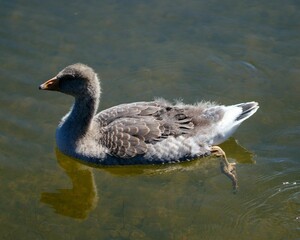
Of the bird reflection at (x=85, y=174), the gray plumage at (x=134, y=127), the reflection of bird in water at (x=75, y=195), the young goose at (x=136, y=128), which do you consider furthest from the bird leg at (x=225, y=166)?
the reflection of bird in water at (x=75, y=195)

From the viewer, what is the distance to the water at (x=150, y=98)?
8.52 m

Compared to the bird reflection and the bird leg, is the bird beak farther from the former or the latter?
the bird leg

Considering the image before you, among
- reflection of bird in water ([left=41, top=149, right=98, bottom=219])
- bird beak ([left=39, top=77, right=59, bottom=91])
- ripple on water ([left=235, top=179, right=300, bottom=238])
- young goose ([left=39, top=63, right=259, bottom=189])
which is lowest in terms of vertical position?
reflection of bird in water ([left=41, top=149, right=98, bottom=219])

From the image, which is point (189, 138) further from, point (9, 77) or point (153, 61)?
point (9, 77)

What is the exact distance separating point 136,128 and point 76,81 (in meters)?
1.25

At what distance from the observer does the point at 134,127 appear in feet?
31.1

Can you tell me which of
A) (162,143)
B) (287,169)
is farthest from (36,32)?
(287,169)

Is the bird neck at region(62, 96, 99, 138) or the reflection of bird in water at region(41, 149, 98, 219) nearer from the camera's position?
the reflection of bird in water at region(41, 149, 98, 219)

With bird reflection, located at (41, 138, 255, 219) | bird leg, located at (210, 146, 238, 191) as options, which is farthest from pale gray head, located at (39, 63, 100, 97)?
bird leg, located at (210, 146, 238, 191)

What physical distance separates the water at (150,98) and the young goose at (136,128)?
0.87 ft

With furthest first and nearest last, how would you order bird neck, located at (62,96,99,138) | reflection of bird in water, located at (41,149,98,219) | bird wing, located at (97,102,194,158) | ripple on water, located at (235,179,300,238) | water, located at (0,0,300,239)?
bird neck, located at (62,96,99,138), bird wing, located at (97,102,194,158), reflection of bird in water, located at (41,149,98,219), water, located at (0,0,300,239), ripple on water, located at (235,179,300,238)

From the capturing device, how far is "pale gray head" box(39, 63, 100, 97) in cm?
948

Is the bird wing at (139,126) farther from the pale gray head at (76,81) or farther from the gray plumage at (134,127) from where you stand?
the pale gray head at (76,81)

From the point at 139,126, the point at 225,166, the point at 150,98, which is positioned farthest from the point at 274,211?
the point at 150,98
